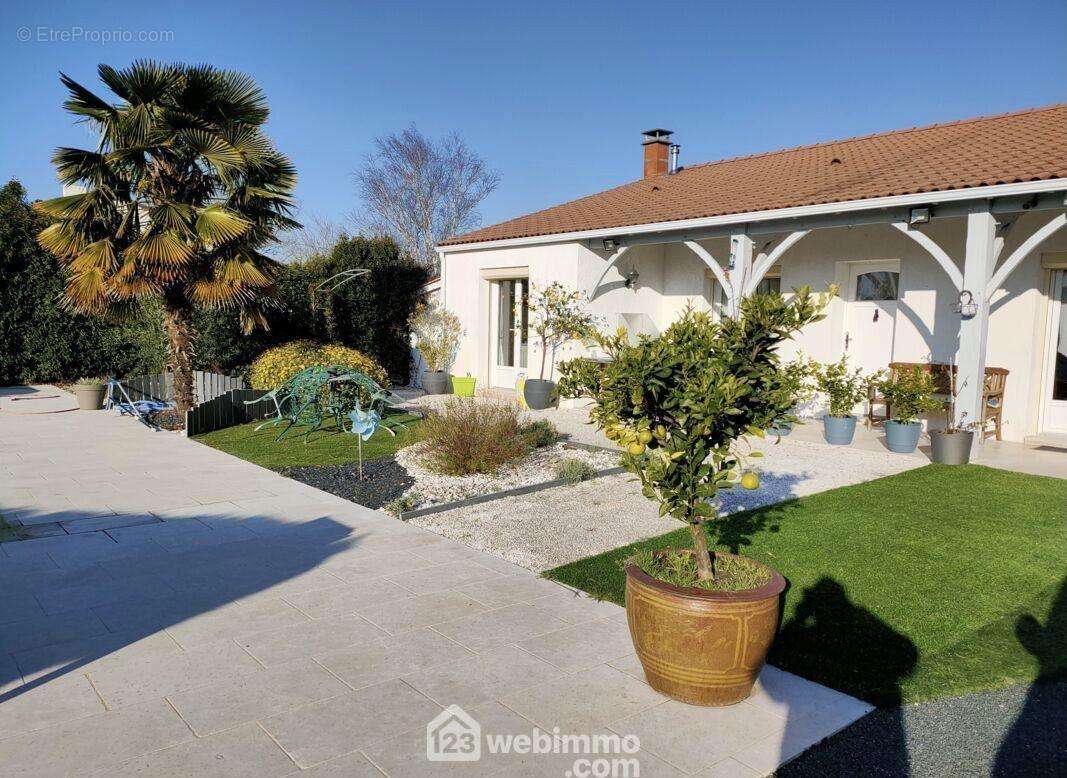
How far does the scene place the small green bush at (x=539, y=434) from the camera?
8.99 m

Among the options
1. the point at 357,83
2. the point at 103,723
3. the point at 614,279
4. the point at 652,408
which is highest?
the point at 357,83

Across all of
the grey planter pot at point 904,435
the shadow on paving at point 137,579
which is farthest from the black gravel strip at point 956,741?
the grey planter pot at point 904,435

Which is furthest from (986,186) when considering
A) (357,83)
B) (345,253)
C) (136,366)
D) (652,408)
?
(357,83)

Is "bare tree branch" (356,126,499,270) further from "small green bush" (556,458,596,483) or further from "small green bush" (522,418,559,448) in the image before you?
"small green bush" (556,458,596,483)

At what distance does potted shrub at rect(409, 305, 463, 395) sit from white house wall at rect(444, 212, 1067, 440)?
0.22 meters

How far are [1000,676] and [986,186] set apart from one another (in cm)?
646

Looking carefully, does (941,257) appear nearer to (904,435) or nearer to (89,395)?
(904,435)

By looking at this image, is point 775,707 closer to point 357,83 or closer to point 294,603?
point 294,603

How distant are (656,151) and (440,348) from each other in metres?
6.95

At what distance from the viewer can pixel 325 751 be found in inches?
112

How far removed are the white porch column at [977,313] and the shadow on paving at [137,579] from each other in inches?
276

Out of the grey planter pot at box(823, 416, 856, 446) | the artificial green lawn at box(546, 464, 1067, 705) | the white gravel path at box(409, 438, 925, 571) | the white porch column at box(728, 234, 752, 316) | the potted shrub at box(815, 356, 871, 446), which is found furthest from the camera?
the white porch column at box(728, 234, 752, 316)

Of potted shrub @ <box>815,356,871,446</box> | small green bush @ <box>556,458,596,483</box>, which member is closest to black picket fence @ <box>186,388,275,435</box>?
small green bush @ <box>556,458,596,483</box>

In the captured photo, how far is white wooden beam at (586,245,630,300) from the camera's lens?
1270cm
